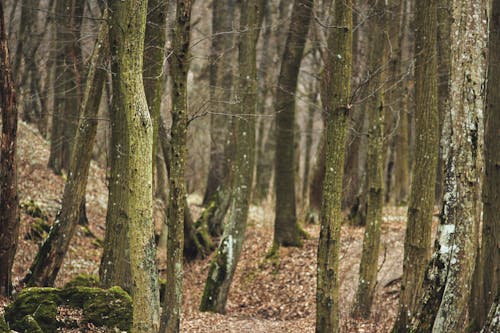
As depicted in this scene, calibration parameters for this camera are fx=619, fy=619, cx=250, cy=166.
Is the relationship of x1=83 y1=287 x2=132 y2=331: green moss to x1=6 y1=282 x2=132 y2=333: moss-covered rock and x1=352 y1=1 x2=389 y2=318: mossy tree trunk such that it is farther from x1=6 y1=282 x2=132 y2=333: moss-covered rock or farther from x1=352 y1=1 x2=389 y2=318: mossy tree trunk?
x1=352 y1=1 x2=389 y2=318: mossy tree trunk

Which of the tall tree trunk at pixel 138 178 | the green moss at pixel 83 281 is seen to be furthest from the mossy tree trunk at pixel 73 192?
the tall tree trunk at pixel 138 178

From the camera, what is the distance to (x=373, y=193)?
11.2 metres

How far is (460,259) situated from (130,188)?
3.65m

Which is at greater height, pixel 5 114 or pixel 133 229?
pixel 5 114

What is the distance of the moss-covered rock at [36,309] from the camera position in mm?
7691

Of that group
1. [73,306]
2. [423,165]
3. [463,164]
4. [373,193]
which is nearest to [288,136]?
[373,193]

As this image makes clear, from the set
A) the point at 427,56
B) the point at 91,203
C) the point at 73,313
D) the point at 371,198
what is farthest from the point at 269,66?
the point at 73,313

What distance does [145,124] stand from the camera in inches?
276

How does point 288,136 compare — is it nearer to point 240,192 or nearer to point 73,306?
point 240,192

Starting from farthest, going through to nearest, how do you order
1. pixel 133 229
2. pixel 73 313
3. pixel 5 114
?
1. pixel 5 114
2. pixel 73 313
3. pixel 133 229

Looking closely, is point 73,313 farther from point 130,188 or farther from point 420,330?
point 420,330

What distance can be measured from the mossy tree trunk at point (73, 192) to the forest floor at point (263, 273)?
84 cm

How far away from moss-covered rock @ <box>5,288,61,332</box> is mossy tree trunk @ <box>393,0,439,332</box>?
490cm

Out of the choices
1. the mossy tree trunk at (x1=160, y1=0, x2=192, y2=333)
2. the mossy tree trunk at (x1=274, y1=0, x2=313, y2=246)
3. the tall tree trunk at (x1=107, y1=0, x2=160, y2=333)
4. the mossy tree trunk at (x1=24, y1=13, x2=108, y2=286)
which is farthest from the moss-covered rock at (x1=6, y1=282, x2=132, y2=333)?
the mossy tree trunk at (x1=274, y1=0, x2=313, y2=246)
